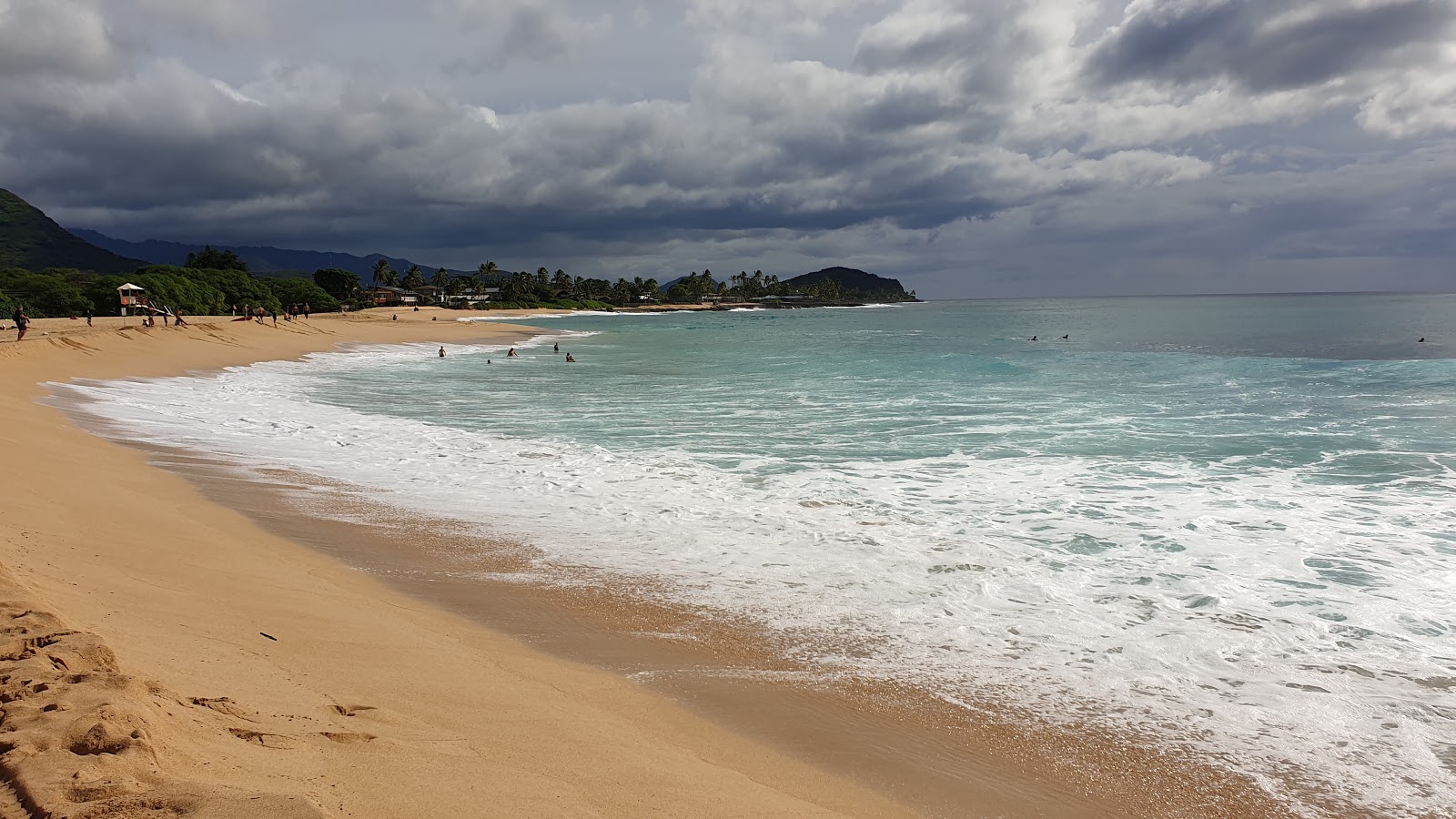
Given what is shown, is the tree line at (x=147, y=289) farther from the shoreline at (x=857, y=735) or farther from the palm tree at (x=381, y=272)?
the palm tree at (x=381, y=272)

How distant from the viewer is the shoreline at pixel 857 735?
416cm

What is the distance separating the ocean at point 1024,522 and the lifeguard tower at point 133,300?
147 ft

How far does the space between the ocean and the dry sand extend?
1.77 meters

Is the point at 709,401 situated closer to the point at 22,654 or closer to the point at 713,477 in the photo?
the point at 713,477

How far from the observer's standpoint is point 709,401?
79.5ft

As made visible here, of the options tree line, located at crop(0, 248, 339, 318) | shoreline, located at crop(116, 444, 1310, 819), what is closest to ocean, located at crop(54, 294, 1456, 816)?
shoreline, located at crop(116, 444, 1310, 819)

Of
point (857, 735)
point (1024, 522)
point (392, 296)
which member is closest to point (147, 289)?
point (1024, 522)

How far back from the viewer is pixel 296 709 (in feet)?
13.2

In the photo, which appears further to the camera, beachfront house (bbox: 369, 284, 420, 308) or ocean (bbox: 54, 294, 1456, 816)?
beachfront house (bbox: 369, 284, 420, 308)

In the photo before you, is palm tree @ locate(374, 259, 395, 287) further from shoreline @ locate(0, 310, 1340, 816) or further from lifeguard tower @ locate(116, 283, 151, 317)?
shoreline @ locate(0, 310, 1340, 816)

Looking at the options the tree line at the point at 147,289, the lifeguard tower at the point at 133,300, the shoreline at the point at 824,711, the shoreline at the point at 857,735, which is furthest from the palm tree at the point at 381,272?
the shoreline at the point at 857,735

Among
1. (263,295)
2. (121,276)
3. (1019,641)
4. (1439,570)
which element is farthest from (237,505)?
(263,295)

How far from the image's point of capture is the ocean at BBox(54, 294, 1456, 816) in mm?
5395

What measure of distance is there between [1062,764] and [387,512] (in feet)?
26.8
